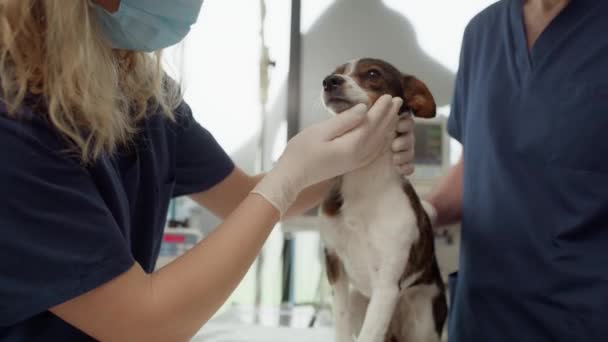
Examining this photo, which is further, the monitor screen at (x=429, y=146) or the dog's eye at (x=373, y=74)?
the monitor screen at (x=429, y=146)

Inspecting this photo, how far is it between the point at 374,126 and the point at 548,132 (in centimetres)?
31

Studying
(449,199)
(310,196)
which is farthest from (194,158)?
(449,199)

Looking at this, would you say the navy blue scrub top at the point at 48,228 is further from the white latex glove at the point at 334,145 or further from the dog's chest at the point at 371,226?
the dog's chest at the point at 371,226

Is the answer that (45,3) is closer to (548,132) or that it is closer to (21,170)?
(21,170)

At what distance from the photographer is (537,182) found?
3.20ft

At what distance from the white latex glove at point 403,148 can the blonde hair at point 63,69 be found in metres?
0.55

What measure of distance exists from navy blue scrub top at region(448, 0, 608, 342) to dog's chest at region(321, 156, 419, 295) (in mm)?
173

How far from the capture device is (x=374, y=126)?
100 centimetres

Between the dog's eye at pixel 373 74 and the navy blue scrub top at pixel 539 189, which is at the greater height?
the dog's eye at pixel 373 74

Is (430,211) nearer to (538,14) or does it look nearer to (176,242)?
(538,14)

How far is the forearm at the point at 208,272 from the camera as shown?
764 mm

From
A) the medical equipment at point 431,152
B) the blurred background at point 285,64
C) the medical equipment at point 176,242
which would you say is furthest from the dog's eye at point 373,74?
the blurred background at point 285,64

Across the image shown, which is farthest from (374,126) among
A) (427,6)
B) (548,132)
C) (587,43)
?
(427,6)

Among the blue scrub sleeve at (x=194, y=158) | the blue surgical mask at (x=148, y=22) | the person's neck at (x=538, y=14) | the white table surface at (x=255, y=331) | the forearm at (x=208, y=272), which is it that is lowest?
the white table surface at (x=255, y=331)
